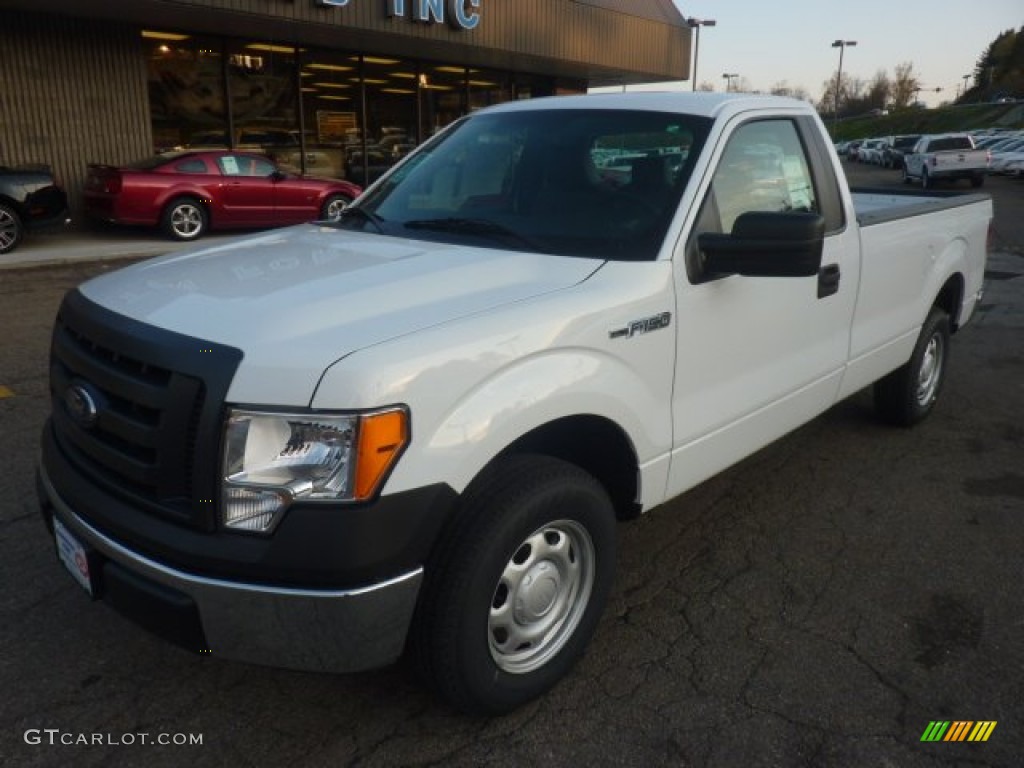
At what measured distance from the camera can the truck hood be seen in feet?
6.99

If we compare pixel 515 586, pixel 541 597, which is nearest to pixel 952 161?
pixel 541 597

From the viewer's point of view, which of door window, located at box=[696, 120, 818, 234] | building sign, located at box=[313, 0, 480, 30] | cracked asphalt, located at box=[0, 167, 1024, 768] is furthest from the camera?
building sign, located at box=[313, 0, 480, 30]

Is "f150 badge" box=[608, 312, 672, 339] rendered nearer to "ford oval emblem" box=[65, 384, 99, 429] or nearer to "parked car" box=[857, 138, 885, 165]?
"ford oval emblem" box=[65, 384, 99, 429]

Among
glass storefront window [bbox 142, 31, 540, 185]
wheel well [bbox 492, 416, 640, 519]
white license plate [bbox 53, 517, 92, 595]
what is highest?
glass storefront window [bbox 142, 31, 540, 185]

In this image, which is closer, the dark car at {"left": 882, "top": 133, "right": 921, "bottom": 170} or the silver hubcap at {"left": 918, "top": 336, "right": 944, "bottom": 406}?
the silver hubcap at {"left": 918, "top": 336, "right": 944, "bottom": 406}

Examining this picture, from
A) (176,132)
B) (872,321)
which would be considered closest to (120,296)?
(872,321)

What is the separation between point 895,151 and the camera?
51.3 meters

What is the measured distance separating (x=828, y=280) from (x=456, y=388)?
229cm

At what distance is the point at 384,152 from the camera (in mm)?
21172

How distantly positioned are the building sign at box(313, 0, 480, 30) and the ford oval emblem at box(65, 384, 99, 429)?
50.2 feet

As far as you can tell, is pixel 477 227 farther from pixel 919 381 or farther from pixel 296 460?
pixel 919 381

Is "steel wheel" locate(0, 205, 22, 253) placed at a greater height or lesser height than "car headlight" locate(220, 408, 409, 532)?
lesser

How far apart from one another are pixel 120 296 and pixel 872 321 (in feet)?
11.5

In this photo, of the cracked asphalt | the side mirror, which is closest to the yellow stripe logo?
the cracked asphalt
